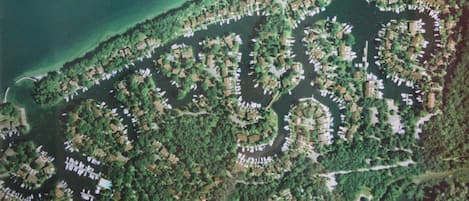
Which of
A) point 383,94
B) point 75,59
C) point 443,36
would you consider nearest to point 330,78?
point 383,94

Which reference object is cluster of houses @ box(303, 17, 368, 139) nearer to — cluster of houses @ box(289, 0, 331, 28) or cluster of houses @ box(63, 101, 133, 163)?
cluster of houses @ box(289, 0, 331, 28)

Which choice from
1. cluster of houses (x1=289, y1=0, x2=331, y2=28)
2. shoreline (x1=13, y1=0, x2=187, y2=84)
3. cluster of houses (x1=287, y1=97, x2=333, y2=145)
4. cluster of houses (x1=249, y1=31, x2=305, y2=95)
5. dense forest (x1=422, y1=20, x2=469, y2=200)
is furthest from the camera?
shoreline (x1=13, y1=0, x2=187, y2=84)

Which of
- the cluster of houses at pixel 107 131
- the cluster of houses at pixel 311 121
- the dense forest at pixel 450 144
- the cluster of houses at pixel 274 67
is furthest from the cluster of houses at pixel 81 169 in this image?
the dense forest at pixel 450 144

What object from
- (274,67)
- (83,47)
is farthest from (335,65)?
(83,47)

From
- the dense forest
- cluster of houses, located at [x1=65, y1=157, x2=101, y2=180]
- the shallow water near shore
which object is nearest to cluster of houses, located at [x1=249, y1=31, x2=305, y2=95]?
the shallow water near shore

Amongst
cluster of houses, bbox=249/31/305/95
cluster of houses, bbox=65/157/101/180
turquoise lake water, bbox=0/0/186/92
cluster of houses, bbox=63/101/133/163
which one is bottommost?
cluster of houses, bbox=65/157/101/180

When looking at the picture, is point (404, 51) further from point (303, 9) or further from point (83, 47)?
point (83, 47)
